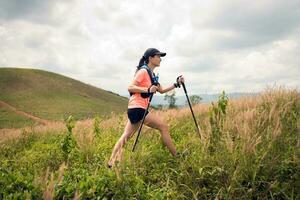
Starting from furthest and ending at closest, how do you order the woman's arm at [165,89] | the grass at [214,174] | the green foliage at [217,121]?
the woman's arm at [165,89]
the green foliage at [217,121]
the grass at [214,174]

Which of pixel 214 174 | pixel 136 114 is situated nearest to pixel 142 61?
pixel 136 114

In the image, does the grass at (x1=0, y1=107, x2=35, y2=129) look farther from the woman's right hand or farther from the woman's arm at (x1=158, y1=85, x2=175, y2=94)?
the woman's right hand

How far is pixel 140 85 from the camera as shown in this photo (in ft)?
23.2

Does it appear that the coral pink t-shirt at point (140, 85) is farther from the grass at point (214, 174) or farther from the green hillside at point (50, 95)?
the green hillside at point (50, 95)

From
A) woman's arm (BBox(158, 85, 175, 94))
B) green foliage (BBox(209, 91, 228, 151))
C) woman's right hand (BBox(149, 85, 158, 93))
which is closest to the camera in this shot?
green foliage (BBox(209, 91, 228, 151))

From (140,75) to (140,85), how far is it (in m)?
0.20

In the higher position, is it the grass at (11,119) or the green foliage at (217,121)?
the green foliage at (217,121)

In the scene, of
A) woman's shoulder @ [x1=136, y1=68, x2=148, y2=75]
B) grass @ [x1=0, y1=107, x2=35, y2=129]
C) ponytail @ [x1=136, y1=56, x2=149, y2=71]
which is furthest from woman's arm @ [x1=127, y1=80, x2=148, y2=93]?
grass @ [x1=0, y1=107, x2=35, y2=129]

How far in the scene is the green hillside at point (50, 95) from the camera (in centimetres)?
7506

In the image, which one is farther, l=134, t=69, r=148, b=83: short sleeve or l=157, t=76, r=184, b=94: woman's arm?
l=157, t=76, r=184, b=94: woman's arm

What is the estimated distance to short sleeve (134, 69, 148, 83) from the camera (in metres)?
7.07

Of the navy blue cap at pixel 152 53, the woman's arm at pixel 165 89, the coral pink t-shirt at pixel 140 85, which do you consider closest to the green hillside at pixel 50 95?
the woman's arm at pixel 165 89

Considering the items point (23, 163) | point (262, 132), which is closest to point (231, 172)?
point (262, 132)

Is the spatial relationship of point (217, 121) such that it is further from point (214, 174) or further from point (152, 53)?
point (152, 53)
